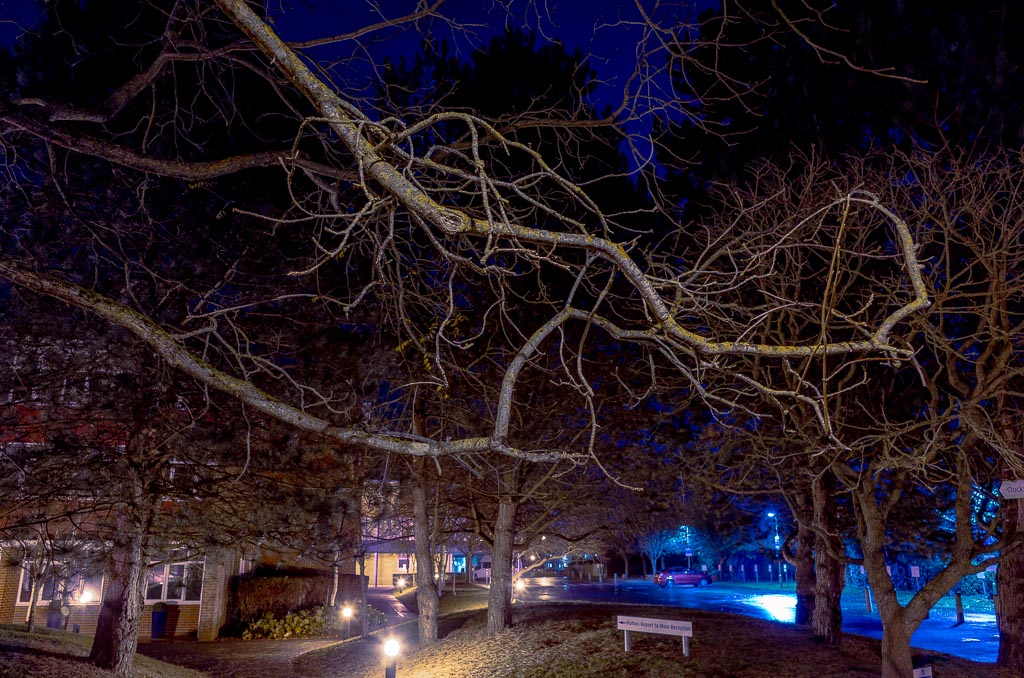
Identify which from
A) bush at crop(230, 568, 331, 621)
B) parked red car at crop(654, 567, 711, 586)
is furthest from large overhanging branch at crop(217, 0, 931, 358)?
parked red car at crop(654, 567, 711, 586)

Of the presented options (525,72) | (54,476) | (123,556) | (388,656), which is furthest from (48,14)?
(388,656)

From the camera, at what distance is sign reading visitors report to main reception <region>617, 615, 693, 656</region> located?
35.3 ft

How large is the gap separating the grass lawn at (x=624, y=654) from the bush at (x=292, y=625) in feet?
22.0

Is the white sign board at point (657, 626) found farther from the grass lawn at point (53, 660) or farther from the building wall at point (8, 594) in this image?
the building wall at point (8, 594)

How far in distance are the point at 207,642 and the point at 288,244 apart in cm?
1758

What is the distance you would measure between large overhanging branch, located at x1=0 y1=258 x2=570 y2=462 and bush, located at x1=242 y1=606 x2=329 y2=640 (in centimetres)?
2066

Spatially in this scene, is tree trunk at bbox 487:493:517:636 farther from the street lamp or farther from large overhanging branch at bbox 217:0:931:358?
large overhanging branch at bbox 217:0:931:358

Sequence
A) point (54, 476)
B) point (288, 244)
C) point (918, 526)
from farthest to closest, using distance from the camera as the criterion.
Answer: point (918, 526), point (288, 244), point (54, 476)

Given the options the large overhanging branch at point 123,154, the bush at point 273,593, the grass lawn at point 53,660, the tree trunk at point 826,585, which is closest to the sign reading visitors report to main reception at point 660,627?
the tree trunk at point 826,585

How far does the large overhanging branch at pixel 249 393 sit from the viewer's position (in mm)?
3721

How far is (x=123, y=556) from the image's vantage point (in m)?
9.55

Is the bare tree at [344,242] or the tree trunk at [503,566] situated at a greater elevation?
the bare tree at [344,242]

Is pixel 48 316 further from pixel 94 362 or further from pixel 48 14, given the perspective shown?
pixel 48 14

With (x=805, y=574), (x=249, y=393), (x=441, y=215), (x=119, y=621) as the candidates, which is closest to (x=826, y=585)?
→ (x=805, y=574)
